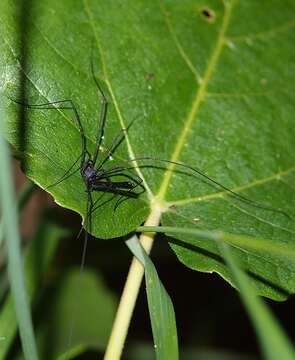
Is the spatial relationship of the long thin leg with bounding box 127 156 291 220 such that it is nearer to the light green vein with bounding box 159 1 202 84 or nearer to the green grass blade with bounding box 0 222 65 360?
the light green vein with bounding box 159 1 202 84

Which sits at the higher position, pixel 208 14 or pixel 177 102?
pixel 208 14

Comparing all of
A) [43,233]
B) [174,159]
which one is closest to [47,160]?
[174,159]

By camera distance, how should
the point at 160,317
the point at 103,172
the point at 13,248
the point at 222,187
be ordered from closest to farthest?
the point at 13,248
the point at 160,317
the point at 103,172
the point at 222,187

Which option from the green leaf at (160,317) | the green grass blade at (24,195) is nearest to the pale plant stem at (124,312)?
the green leaf at (160,317)

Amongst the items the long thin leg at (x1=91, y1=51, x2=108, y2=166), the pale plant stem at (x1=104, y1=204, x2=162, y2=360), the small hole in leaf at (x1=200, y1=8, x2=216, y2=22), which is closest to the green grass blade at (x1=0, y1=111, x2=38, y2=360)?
the pale plant stem at (x1=104, y1=204, x2=162, y2=360)

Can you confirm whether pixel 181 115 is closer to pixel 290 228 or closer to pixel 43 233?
pixel 290 228

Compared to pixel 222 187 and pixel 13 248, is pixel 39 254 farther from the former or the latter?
pixel 13 248

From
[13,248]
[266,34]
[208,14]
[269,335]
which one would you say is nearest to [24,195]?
[208,14]
